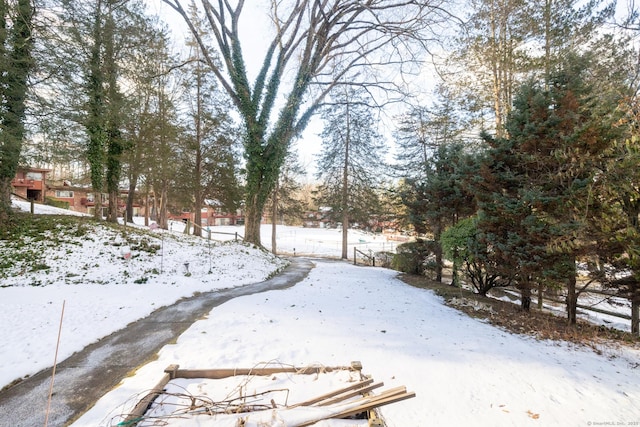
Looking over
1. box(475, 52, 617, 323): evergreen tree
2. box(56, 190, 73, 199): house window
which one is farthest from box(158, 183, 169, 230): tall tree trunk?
box(56, 190, 73, 199): house window

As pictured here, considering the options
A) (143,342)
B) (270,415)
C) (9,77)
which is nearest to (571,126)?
(270,415)

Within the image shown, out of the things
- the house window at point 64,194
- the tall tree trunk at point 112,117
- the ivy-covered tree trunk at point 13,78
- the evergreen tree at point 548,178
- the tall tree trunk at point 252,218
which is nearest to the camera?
the evergreen tree at point 548,178

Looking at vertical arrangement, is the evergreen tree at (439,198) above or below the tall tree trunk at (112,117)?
below

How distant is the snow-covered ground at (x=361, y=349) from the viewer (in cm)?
272

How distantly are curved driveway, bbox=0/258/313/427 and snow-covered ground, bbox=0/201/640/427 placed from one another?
9.6 inches

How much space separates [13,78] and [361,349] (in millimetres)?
12297

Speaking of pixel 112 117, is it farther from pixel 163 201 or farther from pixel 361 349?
pixel 361 349

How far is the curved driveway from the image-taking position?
2.71m

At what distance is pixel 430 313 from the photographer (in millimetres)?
6262

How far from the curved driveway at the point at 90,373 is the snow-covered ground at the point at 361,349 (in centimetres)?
24

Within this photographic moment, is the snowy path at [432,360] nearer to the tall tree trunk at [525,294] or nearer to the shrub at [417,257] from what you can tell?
the tall tree trunk at [525,294]

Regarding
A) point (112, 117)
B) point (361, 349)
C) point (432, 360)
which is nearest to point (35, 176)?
point (112, 117)

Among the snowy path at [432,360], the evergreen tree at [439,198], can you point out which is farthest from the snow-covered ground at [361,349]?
the evergreen tree at [439,198]

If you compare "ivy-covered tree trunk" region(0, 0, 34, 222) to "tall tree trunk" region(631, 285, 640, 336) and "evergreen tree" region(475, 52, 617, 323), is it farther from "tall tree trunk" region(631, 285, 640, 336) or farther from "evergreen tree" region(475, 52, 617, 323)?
"tall tree trunk" region(631, 285, 640, 336)
